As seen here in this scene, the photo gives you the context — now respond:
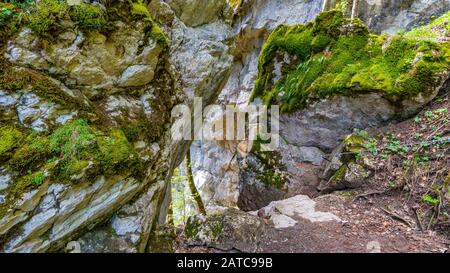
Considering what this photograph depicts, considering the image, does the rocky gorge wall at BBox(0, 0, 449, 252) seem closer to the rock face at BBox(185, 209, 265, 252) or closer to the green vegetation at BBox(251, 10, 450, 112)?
the green vegetation at BBox(251, 10, 450, 112)

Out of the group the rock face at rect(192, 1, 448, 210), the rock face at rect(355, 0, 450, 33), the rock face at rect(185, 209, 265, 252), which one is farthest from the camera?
the rock face at rect(355, 0, 450, 33)

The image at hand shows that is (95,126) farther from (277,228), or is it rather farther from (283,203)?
(283,203)

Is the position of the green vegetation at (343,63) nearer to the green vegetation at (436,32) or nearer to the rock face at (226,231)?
the green vegetation at (436,32)

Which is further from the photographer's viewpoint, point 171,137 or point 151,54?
point 171,137

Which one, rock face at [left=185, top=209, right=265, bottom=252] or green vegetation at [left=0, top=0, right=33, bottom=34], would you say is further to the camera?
rock face at [left=185, top=209, right=265, bottom=252]

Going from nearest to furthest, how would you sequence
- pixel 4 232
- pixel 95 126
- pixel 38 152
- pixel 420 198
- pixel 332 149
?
pixel 4 232 < pixel 38 152 < pixel 95 126 < pixel 420 198 < pixel 332 149

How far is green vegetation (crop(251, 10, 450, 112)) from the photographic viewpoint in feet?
21.1

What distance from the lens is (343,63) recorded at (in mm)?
7953

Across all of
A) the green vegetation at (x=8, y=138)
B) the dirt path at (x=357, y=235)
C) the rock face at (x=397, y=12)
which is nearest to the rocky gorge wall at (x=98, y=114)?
the green vegetation at (x=8, y=138)

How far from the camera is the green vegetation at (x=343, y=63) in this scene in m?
6.44

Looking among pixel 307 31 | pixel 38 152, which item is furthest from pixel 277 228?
pixel 307 31

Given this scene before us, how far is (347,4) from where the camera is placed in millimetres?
13562

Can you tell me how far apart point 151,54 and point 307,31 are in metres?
6.63

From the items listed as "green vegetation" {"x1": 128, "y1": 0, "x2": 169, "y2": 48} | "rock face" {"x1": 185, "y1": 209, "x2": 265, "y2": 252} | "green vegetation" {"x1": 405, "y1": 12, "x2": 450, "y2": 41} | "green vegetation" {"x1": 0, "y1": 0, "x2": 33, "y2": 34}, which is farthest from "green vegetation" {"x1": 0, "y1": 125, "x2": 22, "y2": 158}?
"green vegetation" {"x1": 405, "y1": 12, "x2": 450, "y2": 41}
